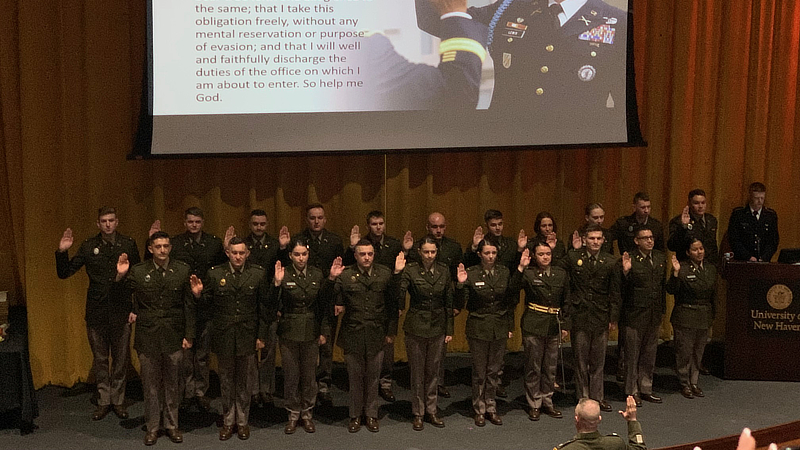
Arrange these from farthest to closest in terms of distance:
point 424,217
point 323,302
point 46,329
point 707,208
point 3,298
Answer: point 707,208 → point 424,217 → point 46,329 → point 3,298 → point 323,302

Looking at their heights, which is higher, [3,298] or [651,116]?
[651,116]

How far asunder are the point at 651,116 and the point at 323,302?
11.4ft

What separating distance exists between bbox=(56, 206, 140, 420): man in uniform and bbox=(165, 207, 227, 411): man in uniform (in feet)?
1.10

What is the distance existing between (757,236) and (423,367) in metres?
3.07

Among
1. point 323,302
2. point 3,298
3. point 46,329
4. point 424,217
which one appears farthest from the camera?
point 424,217

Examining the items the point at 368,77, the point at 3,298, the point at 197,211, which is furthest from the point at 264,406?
the point at 368,77

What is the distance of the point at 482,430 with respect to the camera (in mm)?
6102

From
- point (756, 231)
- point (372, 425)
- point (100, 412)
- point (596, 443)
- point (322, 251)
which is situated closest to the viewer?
point (596, 443)

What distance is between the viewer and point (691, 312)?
6.66 meters

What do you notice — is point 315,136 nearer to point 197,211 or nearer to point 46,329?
point 197,211

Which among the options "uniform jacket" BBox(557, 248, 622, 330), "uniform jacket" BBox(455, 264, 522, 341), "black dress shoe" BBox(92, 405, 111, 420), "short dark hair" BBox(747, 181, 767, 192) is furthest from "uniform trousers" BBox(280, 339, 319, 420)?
"short dark hair" BBox(747, 181, 767, 192)

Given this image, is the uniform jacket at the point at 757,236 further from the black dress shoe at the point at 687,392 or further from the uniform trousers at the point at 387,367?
the uniform trousers at the point at 387,367

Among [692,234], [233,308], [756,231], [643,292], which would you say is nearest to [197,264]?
[233,308]

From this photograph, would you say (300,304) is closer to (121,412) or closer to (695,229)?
(121,412)
